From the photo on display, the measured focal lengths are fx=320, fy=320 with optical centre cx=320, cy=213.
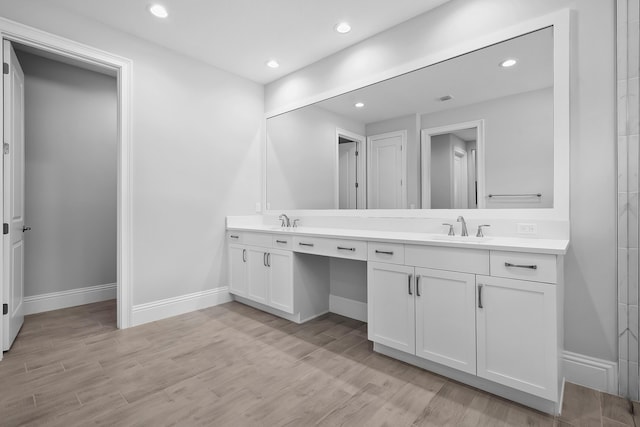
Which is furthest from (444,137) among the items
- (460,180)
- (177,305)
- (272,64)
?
(177,305)

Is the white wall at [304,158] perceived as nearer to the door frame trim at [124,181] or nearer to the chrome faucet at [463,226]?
the chrome faucet at [463,226]

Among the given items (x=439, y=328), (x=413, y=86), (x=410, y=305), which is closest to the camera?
(x=439, y=328)

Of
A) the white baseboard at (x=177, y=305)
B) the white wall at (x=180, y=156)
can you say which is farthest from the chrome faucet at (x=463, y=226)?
the white baseboard at (x=177, y=305)

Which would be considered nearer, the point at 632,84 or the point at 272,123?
the point at 632,84

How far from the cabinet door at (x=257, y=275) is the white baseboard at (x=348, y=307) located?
693 millimetres

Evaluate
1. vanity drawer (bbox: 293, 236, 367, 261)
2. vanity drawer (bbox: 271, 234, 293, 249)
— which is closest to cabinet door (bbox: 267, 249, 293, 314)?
vanity drawer (bbox: 271, 234, 293, 249)

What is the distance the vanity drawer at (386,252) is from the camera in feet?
7.25

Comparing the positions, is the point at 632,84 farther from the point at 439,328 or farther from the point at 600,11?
the point at 439,328

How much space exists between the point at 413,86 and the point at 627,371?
2366 millimetres

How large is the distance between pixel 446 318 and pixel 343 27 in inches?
98.8

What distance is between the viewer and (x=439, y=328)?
2.02m

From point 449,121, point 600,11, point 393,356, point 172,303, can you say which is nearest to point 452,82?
point 449,121

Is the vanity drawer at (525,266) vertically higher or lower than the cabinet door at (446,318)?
higher

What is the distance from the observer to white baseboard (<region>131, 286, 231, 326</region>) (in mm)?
3032
